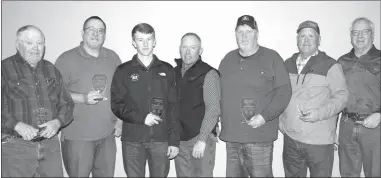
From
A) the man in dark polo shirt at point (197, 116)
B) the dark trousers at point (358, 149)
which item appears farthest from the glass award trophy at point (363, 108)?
the man in dark polo shirt at point (197, 116)

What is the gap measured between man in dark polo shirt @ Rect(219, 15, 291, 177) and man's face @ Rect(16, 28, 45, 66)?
1.87m

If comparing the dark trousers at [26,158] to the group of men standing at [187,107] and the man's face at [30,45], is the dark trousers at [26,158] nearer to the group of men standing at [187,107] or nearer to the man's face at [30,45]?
the group of men standing at [187,107]

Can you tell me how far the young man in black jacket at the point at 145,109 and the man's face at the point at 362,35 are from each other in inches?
88.5

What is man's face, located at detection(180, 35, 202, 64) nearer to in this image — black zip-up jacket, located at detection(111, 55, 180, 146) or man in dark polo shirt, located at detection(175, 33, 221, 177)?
man in dark polo shirt, located at detection(175, 33, 221, 177)

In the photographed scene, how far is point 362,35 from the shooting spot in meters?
3.72

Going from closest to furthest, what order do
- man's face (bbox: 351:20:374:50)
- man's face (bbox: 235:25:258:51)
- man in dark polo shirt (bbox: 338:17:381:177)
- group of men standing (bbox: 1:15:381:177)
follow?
group of men standing (bbox: 1:15:381:177) < man's face (bbox: 235:25:258:51) < man in dark polo shirt (bbox: 338:17:381:177) < man's face (bbox: 351:20:374:50)

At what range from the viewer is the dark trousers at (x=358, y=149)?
3.60 m

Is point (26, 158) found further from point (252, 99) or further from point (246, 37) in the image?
point (246, 37)

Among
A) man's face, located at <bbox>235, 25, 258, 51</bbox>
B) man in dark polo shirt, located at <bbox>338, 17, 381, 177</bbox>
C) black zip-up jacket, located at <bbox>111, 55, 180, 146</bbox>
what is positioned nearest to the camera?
black zip-up jacket, located at <bbox>111, 55, 180, 146</bbox>

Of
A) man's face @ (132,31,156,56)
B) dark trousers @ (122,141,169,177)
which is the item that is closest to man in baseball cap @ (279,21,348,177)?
dark trousers @ (122,141,169,177)

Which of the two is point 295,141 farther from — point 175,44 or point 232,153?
point 175,44

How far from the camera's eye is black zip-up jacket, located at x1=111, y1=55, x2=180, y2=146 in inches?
124

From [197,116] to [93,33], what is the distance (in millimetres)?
1445

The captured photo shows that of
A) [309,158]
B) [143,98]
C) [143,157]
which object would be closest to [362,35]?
[309,158]
